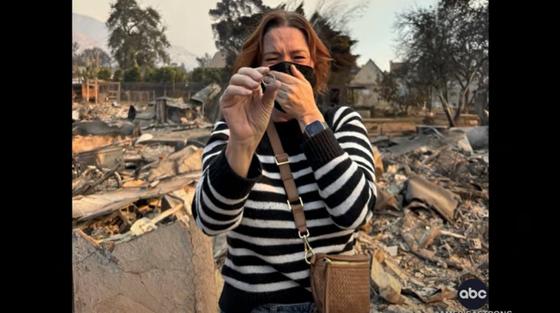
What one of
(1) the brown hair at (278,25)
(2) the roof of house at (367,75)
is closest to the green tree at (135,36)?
(2) the roof of house at (367,75)

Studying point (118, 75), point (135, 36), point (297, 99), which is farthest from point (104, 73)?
point (297, 99)

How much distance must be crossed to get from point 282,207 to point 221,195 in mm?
135

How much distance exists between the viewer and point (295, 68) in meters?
1.03

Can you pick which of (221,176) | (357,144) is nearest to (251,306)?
(221,176)

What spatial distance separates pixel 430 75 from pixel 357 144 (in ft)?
10.4

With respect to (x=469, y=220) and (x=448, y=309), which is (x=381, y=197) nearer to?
(x=469, y=220)

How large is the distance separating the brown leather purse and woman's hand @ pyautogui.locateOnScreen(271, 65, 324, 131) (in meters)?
0.11

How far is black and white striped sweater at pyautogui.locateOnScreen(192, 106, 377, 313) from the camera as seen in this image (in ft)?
3.00

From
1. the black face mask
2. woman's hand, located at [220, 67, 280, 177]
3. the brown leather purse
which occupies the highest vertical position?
the black face mask

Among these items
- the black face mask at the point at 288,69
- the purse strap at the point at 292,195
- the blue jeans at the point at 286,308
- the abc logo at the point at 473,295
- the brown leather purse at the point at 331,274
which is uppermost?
the black face mask at the point at 288,69

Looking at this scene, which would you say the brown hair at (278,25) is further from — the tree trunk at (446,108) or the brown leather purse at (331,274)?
the tree trunk at (446,108)

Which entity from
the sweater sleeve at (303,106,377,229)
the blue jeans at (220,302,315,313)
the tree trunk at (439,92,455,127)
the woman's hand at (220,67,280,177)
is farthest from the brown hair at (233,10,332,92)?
the tree trunk at (439,92,455,127)

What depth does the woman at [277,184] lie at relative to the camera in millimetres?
913

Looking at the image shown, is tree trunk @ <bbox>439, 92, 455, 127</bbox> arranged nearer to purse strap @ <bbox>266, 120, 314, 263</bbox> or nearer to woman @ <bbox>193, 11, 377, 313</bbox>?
woman @ <bbox>193, 11, 377, 313</bbox>
